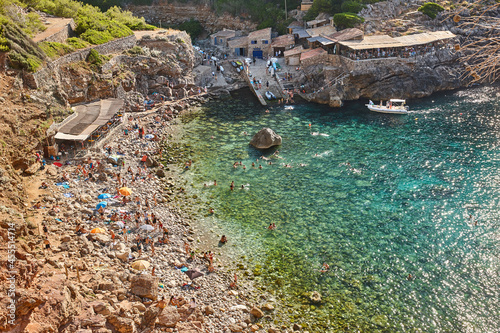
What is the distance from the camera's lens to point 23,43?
36.0 meters

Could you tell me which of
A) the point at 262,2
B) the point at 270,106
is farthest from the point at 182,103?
the point at 262,2

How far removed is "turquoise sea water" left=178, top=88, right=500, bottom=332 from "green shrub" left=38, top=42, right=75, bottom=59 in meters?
16.3

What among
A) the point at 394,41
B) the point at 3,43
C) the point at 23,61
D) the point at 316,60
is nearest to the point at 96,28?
the point at 3,43

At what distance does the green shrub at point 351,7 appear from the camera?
67438mm

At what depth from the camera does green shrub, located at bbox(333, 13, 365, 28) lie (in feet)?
210

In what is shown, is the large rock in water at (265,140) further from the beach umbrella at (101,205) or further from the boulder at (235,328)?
the boulder at (235,328)

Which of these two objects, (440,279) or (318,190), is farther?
(318,190)

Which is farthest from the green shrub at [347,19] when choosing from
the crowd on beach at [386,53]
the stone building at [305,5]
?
the stone building at [305,5]

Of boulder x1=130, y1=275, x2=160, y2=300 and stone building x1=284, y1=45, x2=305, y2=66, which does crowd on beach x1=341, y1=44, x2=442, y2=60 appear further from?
boulder x1=130, y1=275, x2=160, y2=300

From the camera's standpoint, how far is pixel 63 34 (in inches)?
1868

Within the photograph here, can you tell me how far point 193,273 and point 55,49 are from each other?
3238cm

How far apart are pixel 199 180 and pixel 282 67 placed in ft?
112

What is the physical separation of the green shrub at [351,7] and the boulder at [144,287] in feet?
202

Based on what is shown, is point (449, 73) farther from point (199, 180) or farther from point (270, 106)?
point (199, 180)
